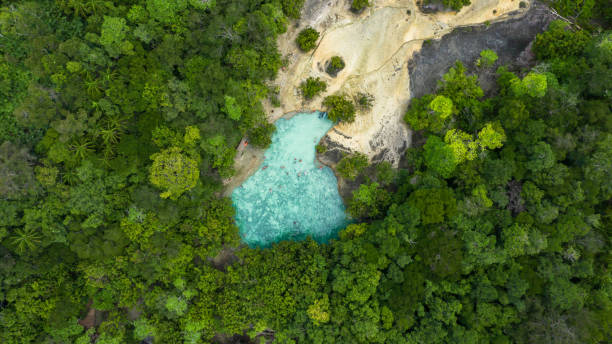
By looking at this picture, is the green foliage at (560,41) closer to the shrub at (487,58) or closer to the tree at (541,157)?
the shrub at (487,58)

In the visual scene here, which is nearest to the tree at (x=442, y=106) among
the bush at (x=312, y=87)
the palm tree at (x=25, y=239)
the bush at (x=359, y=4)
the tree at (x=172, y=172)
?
the bush at (x=312, y=87)

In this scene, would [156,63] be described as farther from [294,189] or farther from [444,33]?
[444,33]

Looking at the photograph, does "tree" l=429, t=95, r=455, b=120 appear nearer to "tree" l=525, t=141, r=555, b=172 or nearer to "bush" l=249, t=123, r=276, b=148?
"tree" l=525, t=141, r=555, b=172

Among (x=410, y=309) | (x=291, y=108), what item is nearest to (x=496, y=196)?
(x=410, y=309)

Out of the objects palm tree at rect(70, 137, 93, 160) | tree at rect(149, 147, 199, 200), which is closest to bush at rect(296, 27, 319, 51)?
tree at rect(149, 147, 199, 200)

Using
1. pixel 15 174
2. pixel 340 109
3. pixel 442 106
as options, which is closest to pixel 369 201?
pixel 340 109

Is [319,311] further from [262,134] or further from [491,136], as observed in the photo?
[491,136]
